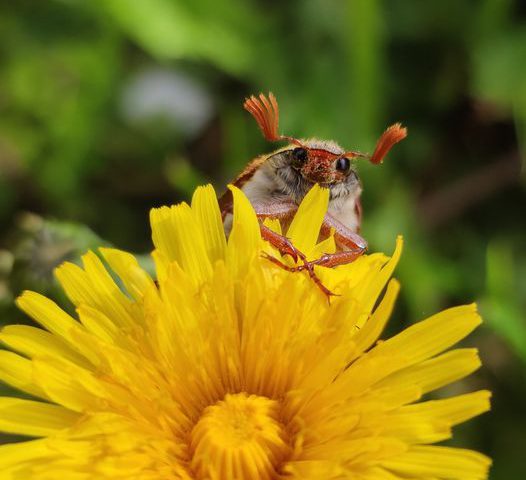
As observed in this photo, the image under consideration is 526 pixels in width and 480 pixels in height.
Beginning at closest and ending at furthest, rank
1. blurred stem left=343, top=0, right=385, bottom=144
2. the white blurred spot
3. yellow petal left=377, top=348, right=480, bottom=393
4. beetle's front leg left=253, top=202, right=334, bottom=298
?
1. yellow petal left=377, top=348, right=480, bottom=393
2. beetle's front leg left=253, top=202, right=334, bottom=298
3. blurred stem left=343, top=0, right=385, bottom=144
4. the white blurred spot

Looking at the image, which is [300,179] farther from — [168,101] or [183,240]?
[168,101]

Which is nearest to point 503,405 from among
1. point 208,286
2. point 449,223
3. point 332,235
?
point 449,223

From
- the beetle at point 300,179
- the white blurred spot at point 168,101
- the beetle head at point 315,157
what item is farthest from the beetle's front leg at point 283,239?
the white blurred spot at point 168,101

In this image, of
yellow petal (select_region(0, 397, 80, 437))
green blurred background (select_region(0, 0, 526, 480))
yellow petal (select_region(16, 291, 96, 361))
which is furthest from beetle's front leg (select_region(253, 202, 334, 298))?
green blurred background (select_region(0, 0, 526, 480))

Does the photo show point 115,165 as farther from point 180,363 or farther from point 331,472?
point 331,472

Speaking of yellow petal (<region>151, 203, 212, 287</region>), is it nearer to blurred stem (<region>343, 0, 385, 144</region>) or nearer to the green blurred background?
the green blurred background

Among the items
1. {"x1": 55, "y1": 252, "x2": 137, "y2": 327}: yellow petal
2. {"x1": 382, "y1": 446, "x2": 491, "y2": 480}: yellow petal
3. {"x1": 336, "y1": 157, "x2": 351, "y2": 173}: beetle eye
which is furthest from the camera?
{"x1": 336, "y1": 157, "x2": 351, "y2": 173}: beetle eye

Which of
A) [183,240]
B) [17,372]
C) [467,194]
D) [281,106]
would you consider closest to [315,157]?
[183,240]
